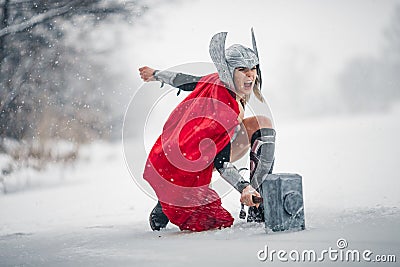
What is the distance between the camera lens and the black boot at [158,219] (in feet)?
6.51

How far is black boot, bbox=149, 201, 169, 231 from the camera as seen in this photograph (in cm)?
198

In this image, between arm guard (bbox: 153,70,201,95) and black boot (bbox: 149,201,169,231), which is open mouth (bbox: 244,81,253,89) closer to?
arm guard (bbox: 153,70,201,95)

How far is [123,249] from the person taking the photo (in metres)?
1.75

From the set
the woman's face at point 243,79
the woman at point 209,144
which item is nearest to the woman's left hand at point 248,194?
the woman at point 209,144

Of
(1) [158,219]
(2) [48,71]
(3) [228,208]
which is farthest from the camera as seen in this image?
(2) [48,71]

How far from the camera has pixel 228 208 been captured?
2.30 metres

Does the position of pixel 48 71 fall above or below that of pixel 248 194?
above

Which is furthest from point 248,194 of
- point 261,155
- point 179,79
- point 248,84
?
point 179,79

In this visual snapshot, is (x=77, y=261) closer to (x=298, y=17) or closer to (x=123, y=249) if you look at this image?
(x=123, y=249)

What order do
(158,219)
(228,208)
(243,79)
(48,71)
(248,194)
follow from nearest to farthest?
(248,194) → (243,79) → (158,219) → (228,208) → (48,71)

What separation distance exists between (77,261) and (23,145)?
124 cm

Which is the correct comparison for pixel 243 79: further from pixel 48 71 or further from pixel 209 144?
pixel 48 71

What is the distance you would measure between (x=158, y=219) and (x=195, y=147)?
34 centimetres

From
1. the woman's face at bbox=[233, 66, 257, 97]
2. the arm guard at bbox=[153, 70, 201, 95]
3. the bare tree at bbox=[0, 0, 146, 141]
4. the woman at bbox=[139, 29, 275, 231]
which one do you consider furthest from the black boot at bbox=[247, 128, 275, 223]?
the bare tree at bbox=[0, 0, 146, 141]
